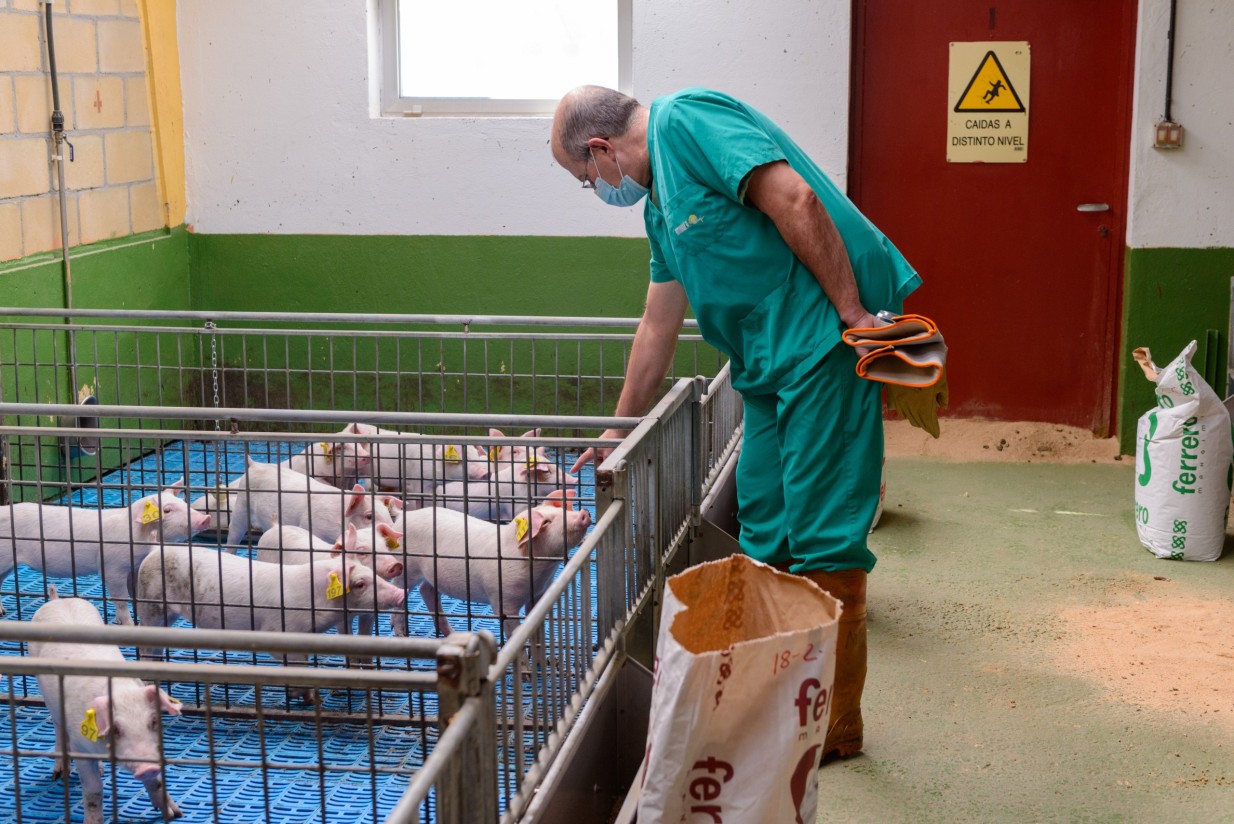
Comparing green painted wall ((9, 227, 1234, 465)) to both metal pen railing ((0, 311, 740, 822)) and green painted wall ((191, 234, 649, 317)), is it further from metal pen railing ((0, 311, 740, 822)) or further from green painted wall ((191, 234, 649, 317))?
metal pen railing ((0, 311, 740, 822))

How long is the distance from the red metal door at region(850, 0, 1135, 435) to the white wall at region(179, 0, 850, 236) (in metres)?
0.27

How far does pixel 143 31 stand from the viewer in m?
5.40

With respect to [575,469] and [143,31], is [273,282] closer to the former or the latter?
[143,31]

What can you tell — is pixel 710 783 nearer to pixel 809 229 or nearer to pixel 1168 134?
pixel 809 229

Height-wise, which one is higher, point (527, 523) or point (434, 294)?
point (434, 294)

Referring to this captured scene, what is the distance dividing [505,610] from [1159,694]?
160cm

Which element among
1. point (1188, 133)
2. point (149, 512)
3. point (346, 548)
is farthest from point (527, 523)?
point (1188, 133)

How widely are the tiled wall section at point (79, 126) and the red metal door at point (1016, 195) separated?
9.81 ft

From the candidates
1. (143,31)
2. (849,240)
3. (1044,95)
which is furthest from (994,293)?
(143,31)

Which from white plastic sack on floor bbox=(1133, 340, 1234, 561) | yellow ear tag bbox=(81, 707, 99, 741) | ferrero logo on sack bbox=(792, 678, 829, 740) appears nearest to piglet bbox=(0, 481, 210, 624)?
yellow ear tag bbox=(81, 707, 99, 741)

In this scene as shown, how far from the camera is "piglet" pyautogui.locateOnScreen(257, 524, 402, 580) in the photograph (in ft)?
8.95

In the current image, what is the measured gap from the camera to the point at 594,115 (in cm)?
263

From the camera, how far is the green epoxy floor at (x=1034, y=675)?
8.75 ft

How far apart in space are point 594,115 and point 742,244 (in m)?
0.41
